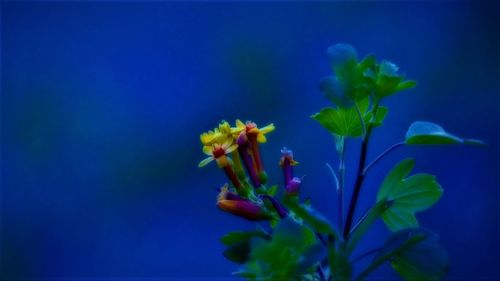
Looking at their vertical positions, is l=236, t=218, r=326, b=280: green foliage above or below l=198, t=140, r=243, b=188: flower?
below

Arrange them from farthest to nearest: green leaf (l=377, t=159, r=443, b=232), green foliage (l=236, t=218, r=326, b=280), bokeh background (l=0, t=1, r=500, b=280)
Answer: bokeh background (l=0, t=1, r=500, b=280) → green leaf (l=377, t=159, r=443, b=232) → green foliage (l=236, t=218, r=326, b=280)

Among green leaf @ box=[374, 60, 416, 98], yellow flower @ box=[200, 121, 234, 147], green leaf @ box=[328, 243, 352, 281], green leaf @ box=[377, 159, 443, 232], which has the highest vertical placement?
yellow flower @ box=[200, 121, 234, 147]

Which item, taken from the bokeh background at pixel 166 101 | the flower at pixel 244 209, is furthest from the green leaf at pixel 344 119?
the bokeh background at pixel 166 101

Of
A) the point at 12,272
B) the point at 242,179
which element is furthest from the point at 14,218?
the point at 242,179

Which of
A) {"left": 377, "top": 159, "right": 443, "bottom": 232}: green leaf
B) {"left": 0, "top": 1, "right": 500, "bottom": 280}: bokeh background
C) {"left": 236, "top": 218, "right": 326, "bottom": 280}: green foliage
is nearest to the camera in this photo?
{"left": 236, "top": 218, "right": 326, "bottom": 280}: green foliage

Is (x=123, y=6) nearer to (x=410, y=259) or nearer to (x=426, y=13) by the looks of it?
(x=426, y=13)

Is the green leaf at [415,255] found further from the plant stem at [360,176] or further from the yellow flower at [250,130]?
the yellow flower at [250,130]

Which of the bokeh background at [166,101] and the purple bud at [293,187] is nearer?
the purple bud at [293,187]

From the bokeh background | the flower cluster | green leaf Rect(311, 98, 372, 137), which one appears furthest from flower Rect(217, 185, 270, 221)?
the bokeh background

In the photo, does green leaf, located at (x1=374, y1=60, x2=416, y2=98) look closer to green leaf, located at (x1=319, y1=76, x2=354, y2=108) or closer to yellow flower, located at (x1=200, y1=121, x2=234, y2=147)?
green leaf, located at (x1=319, y1=76, x2=354, y2=108)
